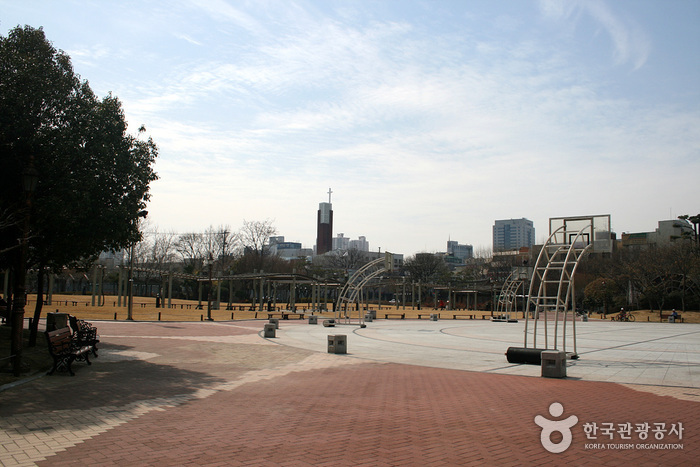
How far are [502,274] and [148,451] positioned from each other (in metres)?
87.7

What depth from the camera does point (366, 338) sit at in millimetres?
23609

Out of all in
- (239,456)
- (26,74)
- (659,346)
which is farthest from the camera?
(659,346)

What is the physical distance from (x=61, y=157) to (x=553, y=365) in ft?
43.7

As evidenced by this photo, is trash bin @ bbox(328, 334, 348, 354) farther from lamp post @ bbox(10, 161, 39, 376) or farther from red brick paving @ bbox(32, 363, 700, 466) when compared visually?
lamp post @ bbox(10, 161, 39, 376)

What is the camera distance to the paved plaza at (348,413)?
603 centimetres

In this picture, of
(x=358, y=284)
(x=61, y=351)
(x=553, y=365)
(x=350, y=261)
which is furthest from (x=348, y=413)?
(x=350, y=261)

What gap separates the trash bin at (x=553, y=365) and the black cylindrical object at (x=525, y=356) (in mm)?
2073

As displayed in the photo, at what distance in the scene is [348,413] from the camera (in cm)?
825

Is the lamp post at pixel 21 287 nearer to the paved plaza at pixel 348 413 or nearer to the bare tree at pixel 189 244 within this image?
the paved plaza at pixel 348 413

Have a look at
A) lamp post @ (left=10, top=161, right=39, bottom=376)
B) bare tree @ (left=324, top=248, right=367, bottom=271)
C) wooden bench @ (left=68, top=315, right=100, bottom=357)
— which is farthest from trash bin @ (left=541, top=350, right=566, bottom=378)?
bare tree @ (left=324, top=248, right=367, bottom=271)

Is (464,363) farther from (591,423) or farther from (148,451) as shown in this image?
(148,451)

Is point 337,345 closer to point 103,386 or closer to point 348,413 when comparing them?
point 103,386

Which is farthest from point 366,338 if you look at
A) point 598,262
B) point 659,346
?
point 598,262

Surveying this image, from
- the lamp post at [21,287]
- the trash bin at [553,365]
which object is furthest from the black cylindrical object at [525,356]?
the lamp post at [21,287]
